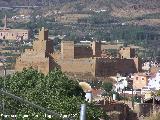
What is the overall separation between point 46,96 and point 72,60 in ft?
131

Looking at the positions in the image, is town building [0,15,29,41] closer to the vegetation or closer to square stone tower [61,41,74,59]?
square stone tower [61,41,74,59]

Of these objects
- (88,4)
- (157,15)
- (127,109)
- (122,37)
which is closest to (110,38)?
(122,37)

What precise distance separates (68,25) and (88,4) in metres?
21.5

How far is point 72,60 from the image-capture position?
2303 inches

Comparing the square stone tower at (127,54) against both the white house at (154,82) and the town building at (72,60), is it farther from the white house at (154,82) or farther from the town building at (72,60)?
the white house at (154,82)

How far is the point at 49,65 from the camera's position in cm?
5622

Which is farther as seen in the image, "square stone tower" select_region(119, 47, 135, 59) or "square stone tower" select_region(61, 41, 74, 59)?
"square stone tower" select_region(119, 47, 135, 59)

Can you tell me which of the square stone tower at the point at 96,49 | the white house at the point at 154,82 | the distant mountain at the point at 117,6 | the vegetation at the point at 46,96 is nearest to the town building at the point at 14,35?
the distant mountain at the point at 117,6

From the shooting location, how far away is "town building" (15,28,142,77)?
5788 cm

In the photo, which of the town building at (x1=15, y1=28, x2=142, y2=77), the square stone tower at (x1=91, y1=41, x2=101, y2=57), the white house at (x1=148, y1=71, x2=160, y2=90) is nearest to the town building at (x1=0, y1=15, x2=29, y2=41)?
the square stone tower at (x1=91, y1=41, x2=101, y2=57)

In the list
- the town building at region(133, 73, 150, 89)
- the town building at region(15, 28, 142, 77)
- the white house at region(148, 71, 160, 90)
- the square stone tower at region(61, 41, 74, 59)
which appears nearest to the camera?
the white house at region(148, 71, 160, 90)

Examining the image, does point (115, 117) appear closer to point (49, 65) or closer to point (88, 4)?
point (49, 65)

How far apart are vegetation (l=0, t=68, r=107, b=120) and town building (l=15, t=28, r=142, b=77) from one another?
30846 millimetres

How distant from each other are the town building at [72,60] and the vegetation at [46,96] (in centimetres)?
3085
